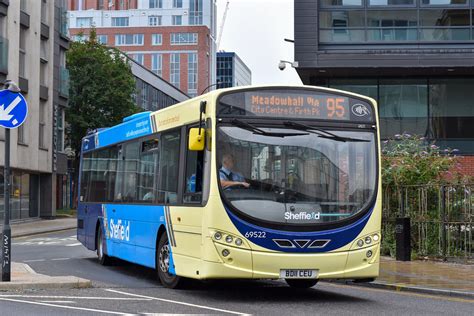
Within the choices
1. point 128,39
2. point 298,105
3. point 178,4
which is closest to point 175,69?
point 128,39

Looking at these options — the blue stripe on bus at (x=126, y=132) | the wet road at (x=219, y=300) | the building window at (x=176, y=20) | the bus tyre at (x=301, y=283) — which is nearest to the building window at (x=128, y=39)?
the building window at (x=176, y=20)

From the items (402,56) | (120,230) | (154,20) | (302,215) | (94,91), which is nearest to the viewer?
(302,215)

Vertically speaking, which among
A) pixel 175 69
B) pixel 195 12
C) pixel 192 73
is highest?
pixel 195 12

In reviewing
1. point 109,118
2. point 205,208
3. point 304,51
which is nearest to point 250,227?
point 205,208

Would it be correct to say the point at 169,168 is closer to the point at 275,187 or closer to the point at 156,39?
the point at 275,187

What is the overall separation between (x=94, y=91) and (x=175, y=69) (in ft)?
Answer: 243

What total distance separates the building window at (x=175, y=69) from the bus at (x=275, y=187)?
11582 cm

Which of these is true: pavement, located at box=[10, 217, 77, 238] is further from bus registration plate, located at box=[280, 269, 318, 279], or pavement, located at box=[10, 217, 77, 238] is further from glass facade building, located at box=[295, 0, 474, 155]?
bus registration plate, located at box=[280, 269, 318, 279]

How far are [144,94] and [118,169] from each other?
224 ft

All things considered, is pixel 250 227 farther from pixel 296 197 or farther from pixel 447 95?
pixel 447 95

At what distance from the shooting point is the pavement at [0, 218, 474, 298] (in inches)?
494

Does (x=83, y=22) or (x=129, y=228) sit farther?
(x=83, y=22)

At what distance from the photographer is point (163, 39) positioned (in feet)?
418

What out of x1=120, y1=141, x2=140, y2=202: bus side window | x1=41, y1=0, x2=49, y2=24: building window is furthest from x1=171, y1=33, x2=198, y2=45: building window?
x1=120, y1=141, x2=140, y2=202: bus side window
